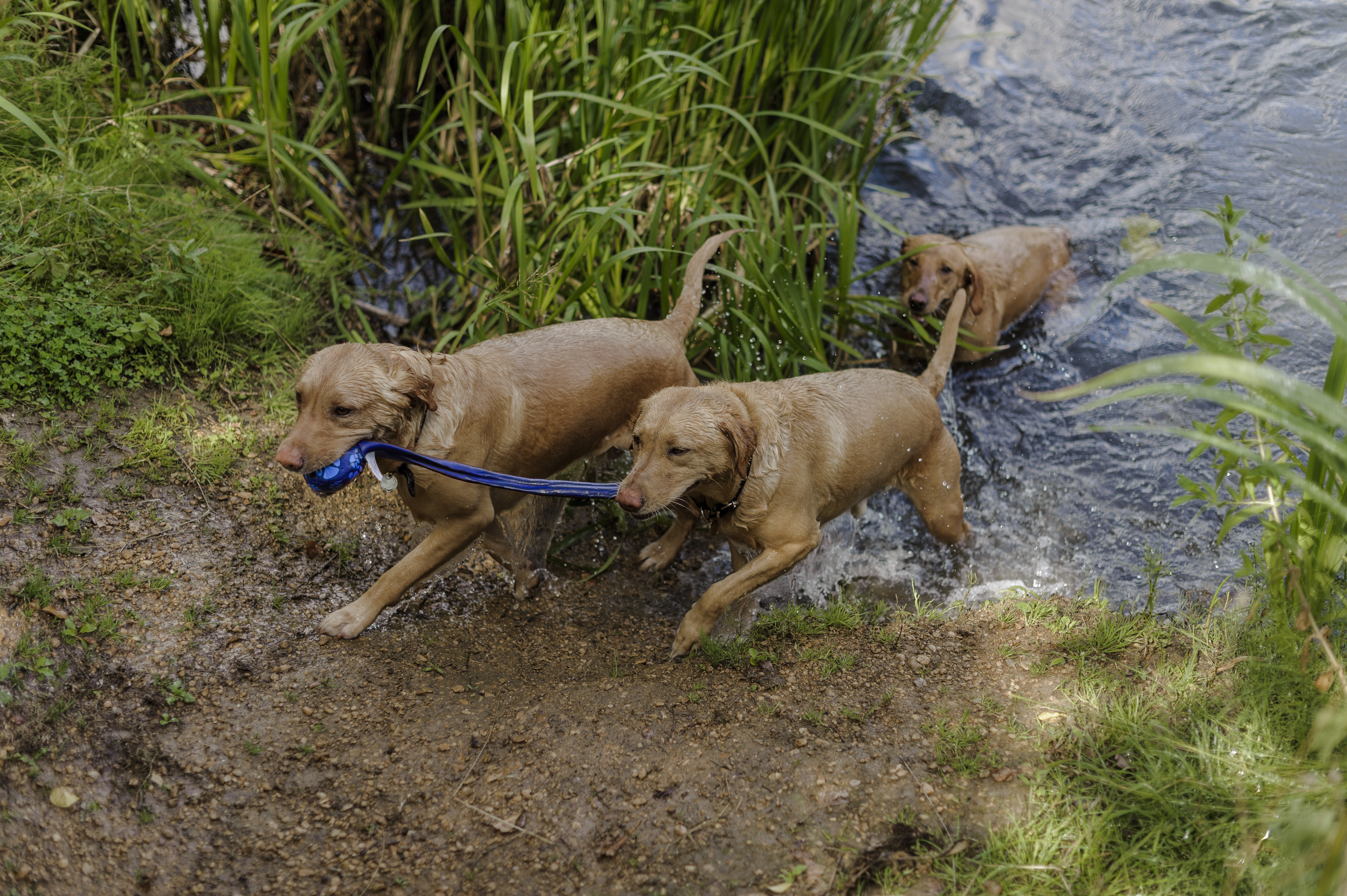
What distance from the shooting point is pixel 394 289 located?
561 centimetres

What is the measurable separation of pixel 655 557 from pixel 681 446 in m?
1.41

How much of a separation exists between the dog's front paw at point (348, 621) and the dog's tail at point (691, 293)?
1961mm

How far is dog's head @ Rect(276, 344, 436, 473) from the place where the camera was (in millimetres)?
3137

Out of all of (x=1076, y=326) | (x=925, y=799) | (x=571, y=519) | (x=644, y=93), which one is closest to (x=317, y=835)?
(x=925, y=799)

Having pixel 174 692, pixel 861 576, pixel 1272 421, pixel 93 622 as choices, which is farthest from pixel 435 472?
pixel 1272 421

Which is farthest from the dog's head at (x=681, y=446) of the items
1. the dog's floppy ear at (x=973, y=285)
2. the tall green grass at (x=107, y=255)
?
the dog's floppy ear at (x=973, y=285)

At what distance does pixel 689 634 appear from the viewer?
367 cm

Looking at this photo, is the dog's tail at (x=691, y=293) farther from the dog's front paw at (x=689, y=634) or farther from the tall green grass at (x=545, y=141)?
the dog's front paw at (x=689, y=634)

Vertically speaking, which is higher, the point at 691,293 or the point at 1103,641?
the point at 691,293

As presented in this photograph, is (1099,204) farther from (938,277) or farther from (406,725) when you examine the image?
(406,725)

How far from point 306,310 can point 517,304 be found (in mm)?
1263

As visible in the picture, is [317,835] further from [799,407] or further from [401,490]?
[799,407]

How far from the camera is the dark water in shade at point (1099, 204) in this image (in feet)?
16.7

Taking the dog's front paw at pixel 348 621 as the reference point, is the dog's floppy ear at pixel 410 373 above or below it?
above
